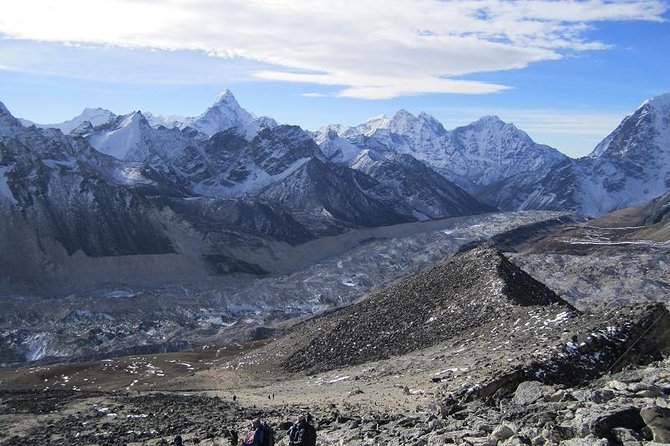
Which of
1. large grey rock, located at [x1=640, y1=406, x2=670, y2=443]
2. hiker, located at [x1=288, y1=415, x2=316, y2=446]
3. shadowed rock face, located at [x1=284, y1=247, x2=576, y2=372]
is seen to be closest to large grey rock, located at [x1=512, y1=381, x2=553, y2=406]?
large grey rock, located at [x1=640, y1=406, x2=670, y2=443]

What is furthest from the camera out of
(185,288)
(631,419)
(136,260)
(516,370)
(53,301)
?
(136,260)

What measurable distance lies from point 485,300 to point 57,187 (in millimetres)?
159651

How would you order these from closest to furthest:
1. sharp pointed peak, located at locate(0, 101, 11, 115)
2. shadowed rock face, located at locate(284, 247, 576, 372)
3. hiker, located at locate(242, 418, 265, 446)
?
hiker, located at locate(242, 418, 265, 446), shadowed rock face, located at locate(284, 247, 576, 372), sharp pointed peak, located at locate(0, 101, 11, 115)

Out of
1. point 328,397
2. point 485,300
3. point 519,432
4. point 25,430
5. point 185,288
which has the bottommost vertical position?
point 185,288

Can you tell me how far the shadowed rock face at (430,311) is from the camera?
43.2m

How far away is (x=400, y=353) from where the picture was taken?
42625 mm

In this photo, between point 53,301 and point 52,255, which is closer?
point 53,301

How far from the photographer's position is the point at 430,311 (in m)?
47.4

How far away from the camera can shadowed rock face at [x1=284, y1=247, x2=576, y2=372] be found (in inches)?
1700

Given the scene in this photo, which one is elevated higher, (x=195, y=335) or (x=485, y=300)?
(x=485, y=300)

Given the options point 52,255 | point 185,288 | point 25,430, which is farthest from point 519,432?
point 52,255

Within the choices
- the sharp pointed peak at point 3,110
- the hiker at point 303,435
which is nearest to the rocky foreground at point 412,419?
the hiker at point 303,435

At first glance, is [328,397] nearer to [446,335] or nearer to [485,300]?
[446,335]

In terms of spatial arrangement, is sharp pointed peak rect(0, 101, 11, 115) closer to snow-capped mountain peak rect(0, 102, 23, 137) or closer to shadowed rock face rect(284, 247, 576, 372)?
snow-capped mountain peak rect(0, 102, 23, 137)
